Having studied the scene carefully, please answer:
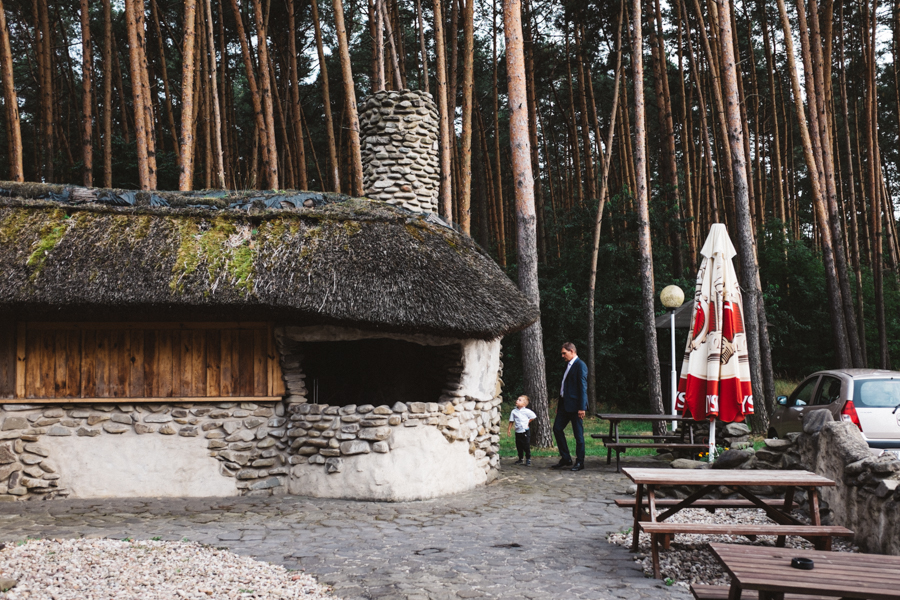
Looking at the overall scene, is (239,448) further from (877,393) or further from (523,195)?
(877,393)

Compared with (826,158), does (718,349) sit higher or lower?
lower

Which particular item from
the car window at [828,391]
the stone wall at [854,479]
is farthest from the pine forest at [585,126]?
the stone wall at [854,479]

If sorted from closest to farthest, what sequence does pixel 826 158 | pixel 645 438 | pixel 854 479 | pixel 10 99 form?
1. pixel 854 479
2. pixel 645 438
3. pixel 10 99
4. pixel 826 158

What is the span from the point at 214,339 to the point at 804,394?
7.07 metres

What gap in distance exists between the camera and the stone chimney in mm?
9375

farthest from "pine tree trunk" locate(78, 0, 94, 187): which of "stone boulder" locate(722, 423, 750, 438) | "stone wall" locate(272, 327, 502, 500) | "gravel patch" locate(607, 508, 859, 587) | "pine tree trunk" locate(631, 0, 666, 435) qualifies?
"gravel patch" locate(607, 508, 859, 587)

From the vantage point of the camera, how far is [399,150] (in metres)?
9.40

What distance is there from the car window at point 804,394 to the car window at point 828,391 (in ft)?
0.74

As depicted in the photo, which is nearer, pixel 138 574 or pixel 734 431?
pixel 138 574

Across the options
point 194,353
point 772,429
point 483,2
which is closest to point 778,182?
point 483,2

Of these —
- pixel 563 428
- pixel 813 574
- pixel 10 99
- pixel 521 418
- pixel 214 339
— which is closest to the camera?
pixel 813 574

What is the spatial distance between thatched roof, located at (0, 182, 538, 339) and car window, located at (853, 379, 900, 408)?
140 inches

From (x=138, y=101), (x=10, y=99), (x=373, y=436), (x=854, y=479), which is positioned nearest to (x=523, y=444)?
(x=373, y=436)

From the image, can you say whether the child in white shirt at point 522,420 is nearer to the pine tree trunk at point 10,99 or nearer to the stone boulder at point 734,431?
the stone boulder at point 734,431
